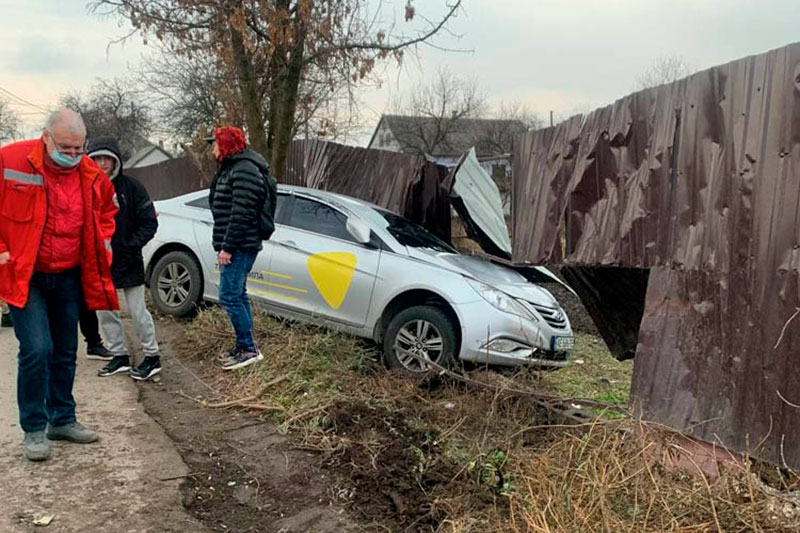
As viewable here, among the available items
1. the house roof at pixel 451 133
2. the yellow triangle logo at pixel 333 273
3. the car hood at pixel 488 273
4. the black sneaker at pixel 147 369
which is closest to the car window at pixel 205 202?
the yellow triangle logo at pixel 333 273

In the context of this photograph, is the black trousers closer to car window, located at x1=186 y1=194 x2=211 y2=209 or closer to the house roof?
car window, located at x1=186 y1=194 x2=211 y2=209

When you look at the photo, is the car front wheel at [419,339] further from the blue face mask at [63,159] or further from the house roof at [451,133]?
the house roof at [451,133]

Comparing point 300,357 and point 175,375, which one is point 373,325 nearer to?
point 300,357

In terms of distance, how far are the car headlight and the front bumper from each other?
0.04m

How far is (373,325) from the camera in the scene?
19.6ft

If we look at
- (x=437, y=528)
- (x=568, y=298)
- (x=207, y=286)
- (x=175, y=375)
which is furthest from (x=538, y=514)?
(x=568, y=298)

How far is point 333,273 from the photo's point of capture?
20.1 ft

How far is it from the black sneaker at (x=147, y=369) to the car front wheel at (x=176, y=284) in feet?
5.09

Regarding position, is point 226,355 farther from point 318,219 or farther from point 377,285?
point 318,219

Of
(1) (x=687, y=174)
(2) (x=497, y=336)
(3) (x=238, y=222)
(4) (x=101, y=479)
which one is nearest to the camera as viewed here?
(1) (x=687, y=174)

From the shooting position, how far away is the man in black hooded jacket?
5.21 meters

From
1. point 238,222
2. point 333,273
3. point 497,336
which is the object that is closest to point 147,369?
point 238,222

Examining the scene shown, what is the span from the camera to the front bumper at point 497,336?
546 cm

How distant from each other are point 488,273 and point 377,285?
996 millimetres
